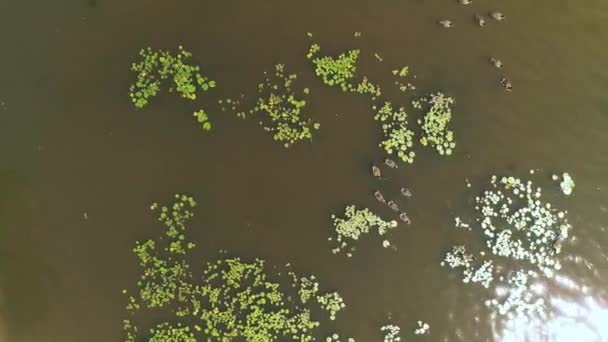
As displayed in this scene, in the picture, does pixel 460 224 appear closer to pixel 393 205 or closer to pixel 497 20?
pixel 393 205

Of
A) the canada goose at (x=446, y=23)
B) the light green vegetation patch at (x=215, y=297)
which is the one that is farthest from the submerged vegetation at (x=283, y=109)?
the canada goose at (x=446, y=23)

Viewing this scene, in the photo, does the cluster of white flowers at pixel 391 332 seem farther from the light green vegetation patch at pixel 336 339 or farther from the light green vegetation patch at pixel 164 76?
the light green vegetation patch at pixel 164 76

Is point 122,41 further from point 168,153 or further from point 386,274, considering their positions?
point 386,274

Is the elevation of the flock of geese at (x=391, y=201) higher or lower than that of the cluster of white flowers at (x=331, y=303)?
higher

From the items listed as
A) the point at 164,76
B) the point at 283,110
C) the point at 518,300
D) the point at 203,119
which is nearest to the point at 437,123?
the point at 283,110

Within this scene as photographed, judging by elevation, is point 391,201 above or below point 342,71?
below

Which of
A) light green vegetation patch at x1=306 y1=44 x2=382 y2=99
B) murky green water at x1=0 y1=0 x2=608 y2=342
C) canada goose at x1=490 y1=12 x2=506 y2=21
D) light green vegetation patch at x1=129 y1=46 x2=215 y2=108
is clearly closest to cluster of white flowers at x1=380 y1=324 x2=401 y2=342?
murky green water at x1=0 y1=0 x2=608 y2=342

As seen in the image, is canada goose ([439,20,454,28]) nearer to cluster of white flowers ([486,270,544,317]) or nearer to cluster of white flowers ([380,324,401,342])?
cluster of white flowers ([486,270,544,317])
